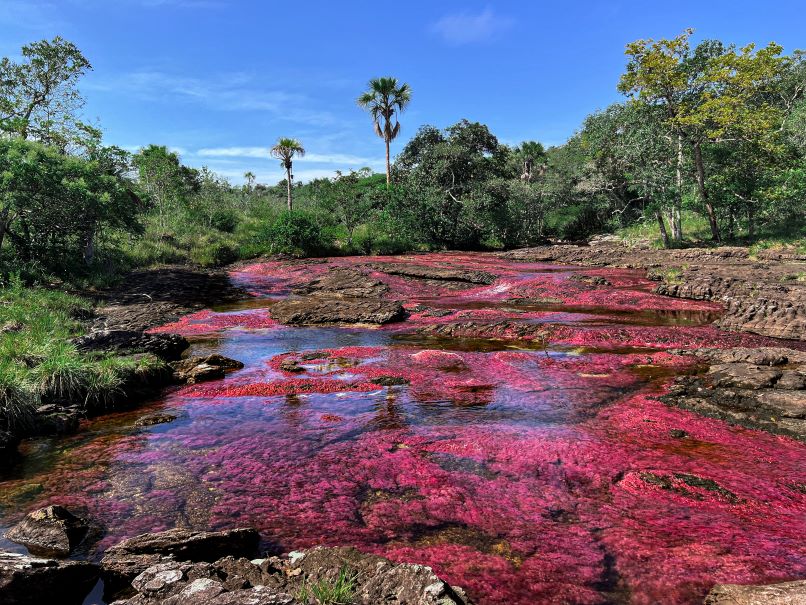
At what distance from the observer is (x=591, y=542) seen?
442 cm

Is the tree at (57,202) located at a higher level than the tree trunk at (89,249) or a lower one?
higher

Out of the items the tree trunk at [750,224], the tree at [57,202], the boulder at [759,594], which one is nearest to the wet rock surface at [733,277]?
the tree trunk at [750,224]

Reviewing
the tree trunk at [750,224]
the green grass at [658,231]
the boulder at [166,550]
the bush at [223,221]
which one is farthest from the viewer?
the bush at [223,221]

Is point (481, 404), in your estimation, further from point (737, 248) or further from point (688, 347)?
point (737, 248)

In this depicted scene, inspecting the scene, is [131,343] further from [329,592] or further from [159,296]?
[159,296]

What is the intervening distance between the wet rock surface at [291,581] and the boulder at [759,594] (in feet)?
6.47

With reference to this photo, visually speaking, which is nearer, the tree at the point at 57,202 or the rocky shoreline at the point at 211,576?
the rocky shoreline at the point at 211,576

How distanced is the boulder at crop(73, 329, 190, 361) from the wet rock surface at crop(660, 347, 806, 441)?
11294mm

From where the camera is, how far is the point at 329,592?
123 inches

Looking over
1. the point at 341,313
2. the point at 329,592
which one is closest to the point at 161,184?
the point at 341,313

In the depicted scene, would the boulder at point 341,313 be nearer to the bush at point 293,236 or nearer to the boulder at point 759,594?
the boulder at point 759,594

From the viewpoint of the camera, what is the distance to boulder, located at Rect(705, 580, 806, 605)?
10.4 feet

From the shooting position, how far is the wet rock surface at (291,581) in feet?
9.57

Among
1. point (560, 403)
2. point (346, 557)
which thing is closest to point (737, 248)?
point (560, 403)
